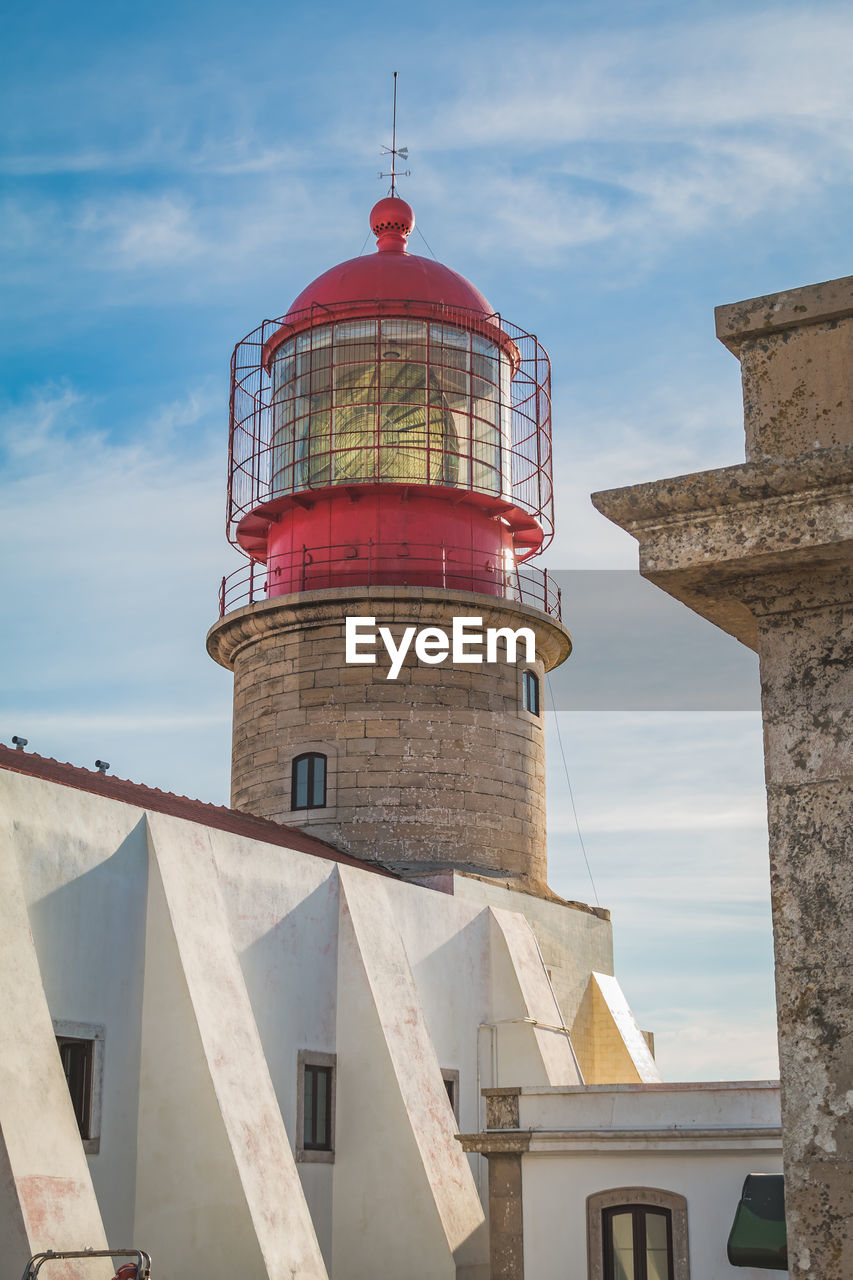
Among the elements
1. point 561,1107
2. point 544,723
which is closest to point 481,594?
point 544,723

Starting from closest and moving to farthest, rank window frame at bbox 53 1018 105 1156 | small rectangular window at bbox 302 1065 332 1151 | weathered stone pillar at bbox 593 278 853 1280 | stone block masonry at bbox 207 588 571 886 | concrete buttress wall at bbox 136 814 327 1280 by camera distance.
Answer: weathered stone pillar at bbox 593 278 853 1280 < concrete buttress wall at bbox 136 814 327 1280 < window frame at bbox 53 1018 105 1156 < small rectangular window at bbox 302 1065 332 1151 < stone block masonry at bbox 207 588 571 886

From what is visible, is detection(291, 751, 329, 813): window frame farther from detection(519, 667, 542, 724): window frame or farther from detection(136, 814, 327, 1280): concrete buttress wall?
detection(136, 814, 327, 1280): concrete buttress wall

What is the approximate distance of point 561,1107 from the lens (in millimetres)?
15211

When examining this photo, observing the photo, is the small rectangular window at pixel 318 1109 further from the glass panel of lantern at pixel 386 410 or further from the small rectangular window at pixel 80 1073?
the glass panel of lantern at pixel 386 410

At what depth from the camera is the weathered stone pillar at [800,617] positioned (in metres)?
3.49

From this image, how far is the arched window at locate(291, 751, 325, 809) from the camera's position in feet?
68.5

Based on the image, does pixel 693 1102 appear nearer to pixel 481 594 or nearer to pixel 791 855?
pixel 481 594

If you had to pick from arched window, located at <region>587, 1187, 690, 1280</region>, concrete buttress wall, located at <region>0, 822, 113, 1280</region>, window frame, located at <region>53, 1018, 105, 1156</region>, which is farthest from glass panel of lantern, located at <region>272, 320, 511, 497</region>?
Answer: concrete buttress wall, located at <region>0, 822, 113, 1280</region>

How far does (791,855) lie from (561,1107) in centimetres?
1238

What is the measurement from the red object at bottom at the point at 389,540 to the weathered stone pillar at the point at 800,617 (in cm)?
1748

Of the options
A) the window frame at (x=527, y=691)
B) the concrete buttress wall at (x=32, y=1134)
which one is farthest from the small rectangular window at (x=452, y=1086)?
the concrete buttress wall at (x=32, y=1134)

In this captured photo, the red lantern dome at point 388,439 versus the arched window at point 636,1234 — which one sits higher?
the red lantern dome at point 388,439
